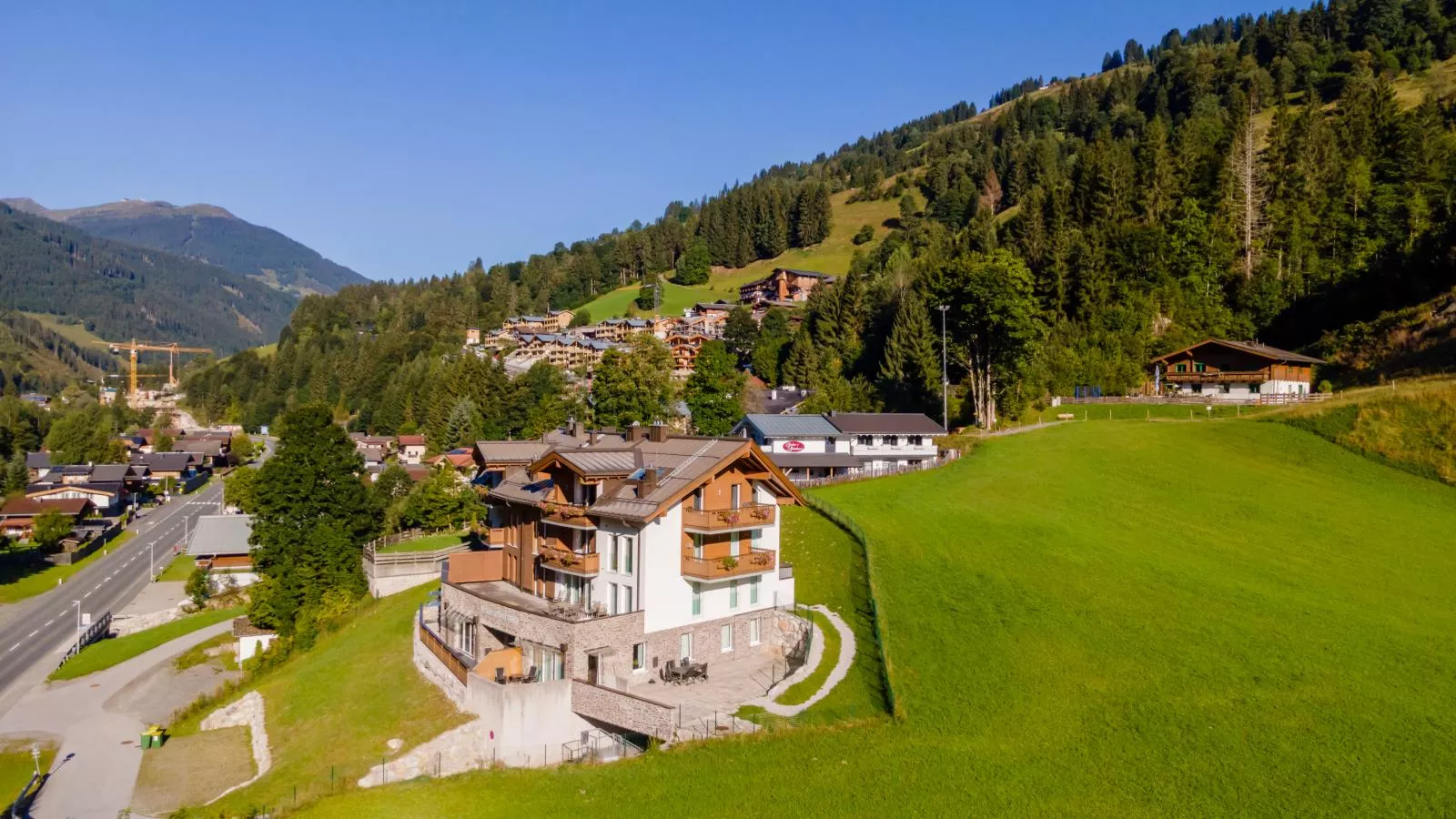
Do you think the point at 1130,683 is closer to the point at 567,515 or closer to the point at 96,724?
the point at 567,515

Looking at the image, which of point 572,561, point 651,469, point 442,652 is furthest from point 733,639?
point 442,652

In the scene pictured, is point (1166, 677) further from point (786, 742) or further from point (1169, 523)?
point (1169, 523)

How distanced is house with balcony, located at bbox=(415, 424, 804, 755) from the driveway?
11.8 meters

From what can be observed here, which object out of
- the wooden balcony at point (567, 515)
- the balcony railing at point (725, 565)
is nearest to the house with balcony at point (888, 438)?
the balcony railing at point (725, 565)

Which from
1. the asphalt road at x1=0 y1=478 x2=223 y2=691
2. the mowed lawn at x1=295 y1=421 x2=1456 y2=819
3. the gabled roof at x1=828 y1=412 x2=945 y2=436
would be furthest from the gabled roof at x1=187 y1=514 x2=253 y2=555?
the mowed lawn at x1=295 y1=421 x2=1456 y2=819

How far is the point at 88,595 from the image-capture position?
68125 mm

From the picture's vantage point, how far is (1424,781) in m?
18.6

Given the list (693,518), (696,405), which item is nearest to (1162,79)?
(696,405)

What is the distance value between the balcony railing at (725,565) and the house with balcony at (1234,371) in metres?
54.0

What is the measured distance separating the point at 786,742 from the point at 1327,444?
41.6m

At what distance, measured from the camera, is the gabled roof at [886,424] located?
2628 inches

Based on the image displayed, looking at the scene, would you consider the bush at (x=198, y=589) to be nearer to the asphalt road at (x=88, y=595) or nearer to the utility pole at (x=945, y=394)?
the asphalt road at (x=88, y=595)

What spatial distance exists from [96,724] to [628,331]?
4977 inches

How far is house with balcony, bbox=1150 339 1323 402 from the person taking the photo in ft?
237
